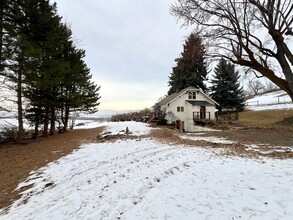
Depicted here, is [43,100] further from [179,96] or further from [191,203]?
[179,96]

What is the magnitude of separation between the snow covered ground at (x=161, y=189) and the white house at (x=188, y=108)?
70.9 ft

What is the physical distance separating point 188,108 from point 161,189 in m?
25.8

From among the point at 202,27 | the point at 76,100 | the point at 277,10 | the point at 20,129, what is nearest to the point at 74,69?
the point at 76,100

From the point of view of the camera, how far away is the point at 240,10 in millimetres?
7188

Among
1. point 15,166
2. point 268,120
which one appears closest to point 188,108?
point 268,120

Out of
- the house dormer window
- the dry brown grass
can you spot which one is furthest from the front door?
the dry brown grass

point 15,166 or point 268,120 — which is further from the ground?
point 268,120

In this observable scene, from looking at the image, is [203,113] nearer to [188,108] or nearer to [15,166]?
[188,108]

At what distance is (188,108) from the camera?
30.3 meters

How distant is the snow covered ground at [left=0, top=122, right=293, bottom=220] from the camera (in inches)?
166

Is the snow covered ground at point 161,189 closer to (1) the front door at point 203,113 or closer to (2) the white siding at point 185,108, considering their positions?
(2) the white siding at point 185,108

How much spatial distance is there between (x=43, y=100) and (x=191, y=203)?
13.6 metres

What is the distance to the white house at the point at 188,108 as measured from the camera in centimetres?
2950

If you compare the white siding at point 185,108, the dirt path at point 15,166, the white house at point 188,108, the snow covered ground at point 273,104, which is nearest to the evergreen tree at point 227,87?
the white house at point 188,108
